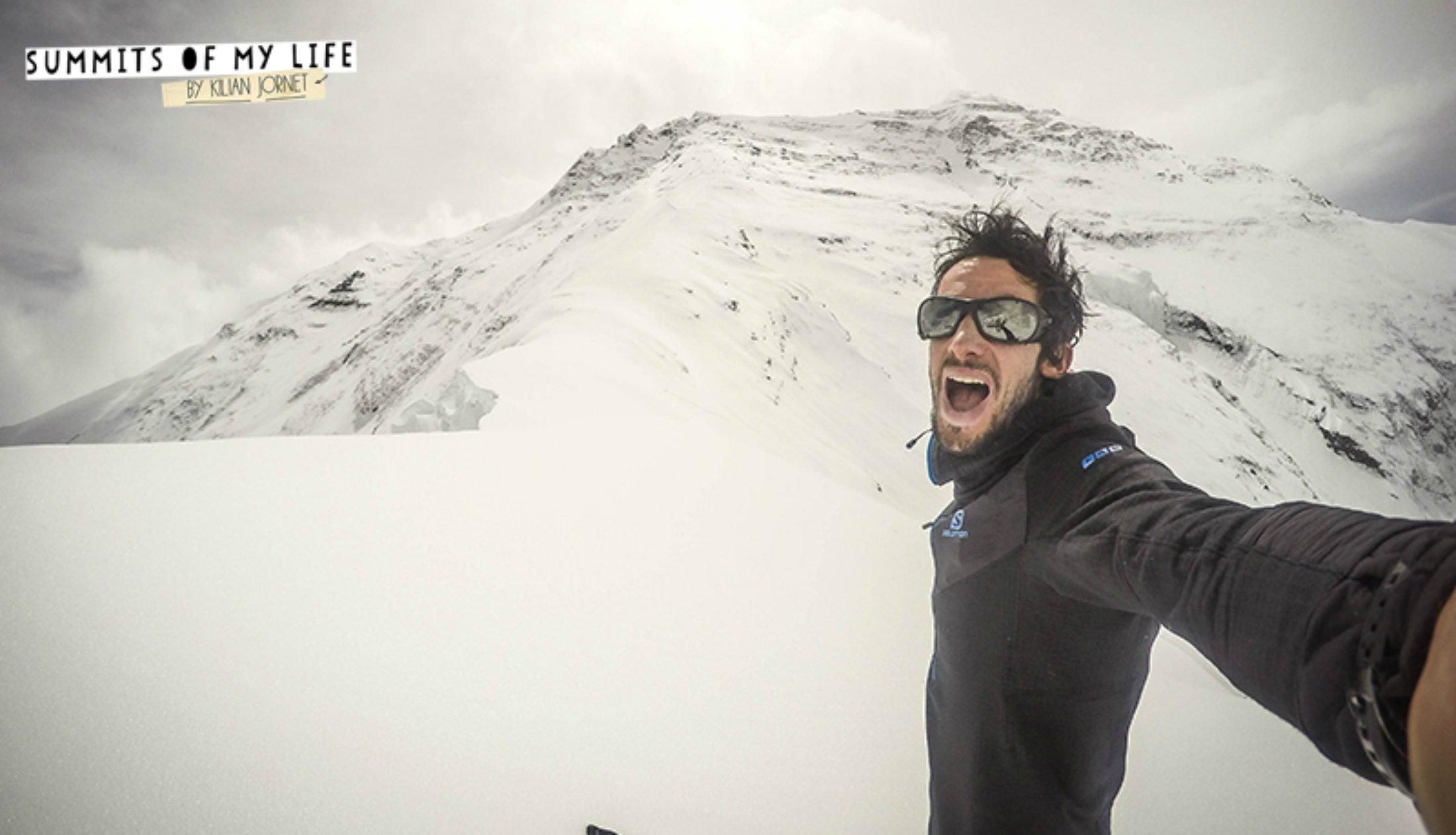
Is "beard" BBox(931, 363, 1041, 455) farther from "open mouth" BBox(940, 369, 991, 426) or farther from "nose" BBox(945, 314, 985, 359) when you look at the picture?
"nose" BBox(945, 314, 985, 359)

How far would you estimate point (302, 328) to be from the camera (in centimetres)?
3080

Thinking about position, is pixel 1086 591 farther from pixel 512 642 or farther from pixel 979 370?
pixel 512 642

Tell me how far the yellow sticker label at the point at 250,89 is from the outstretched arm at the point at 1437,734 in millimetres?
4757

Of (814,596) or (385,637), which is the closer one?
(385,637)

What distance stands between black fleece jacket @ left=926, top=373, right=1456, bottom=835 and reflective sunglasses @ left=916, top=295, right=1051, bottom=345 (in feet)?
0.67

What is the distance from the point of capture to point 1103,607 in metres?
1.08

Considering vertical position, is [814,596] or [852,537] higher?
[852,537]

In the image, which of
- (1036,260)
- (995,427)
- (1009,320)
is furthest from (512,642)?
(1036,260)

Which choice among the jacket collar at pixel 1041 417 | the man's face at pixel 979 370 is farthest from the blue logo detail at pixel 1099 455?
the man's face at pixel 979 370

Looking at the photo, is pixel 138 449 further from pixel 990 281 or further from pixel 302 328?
pixel 302 328

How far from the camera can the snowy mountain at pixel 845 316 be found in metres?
7.03

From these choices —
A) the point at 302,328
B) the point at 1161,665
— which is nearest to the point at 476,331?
the point at 1161,665

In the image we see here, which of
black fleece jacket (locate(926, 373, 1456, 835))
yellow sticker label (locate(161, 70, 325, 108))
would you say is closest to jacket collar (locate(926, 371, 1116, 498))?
black fleece jacket (locate(926, 373, 1456, 835))

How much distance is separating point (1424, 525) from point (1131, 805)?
172cm
